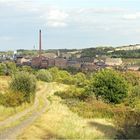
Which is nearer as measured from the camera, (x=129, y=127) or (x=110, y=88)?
(x=129, y=127)

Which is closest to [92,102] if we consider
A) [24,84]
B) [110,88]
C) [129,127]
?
[110,88]

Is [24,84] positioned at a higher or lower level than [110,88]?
higher

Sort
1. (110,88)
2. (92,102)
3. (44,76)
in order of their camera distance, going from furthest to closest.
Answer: (44,76) → (110,88) → (92,102)

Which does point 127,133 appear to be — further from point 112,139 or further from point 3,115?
point 3,115

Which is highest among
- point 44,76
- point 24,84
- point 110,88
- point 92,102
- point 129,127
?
point 24,84

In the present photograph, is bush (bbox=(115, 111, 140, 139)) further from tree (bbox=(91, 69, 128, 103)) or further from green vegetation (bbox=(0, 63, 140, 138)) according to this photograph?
tree (bbox=(91, 69, 128, 103))

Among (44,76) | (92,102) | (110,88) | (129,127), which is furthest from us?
(44,76)

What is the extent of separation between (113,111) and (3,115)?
521 inches

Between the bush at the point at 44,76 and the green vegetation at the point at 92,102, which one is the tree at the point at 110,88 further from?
the bush at the point at 44,76

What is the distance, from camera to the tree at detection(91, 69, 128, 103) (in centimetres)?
6869

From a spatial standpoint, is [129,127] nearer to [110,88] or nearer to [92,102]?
[92,102]

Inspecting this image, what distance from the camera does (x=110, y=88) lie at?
69000 millimetres

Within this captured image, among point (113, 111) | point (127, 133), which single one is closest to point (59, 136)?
point (127, 133)

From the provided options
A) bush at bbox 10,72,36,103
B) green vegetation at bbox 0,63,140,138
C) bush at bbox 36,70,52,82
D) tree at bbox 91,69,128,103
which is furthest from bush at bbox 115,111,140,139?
bush at bbox 36,70,52,82
